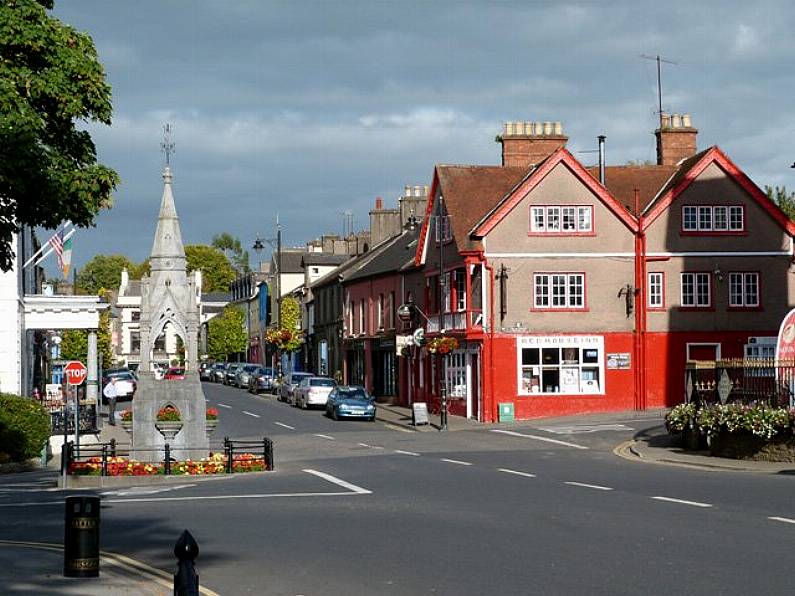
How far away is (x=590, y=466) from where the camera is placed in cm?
2953

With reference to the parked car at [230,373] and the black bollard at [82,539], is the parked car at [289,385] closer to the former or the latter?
the parked car at [230,373]

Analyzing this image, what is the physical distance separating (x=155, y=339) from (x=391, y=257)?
36.5 m

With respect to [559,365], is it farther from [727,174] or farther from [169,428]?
[169,428]

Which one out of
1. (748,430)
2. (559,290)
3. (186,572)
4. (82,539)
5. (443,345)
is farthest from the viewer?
(559,290)

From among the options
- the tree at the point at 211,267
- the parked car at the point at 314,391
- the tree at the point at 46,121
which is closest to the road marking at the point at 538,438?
the parked car at the point at 314,391

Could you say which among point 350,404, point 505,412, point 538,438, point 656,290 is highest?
point 656,290

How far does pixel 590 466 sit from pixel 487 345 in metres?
20.2

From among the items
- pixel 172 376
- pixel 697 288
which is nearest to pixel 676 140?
pixel 697 288

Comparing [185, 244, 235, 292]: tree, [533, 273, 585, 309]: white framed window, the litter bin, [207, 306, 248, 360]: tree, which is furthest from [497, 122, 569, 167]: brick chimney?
[185, 244, 235, 292]: tree

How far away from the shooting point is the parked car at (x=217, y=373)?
296 feet

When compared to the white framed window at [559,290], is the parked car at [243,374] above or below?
below

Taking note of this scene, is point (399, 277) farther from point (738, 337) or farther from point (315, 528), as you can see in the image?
point (315, 528)

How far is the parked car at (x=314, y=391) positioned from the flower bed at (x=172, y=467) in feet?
86.9

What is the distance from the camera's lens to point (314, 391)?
57812mm
